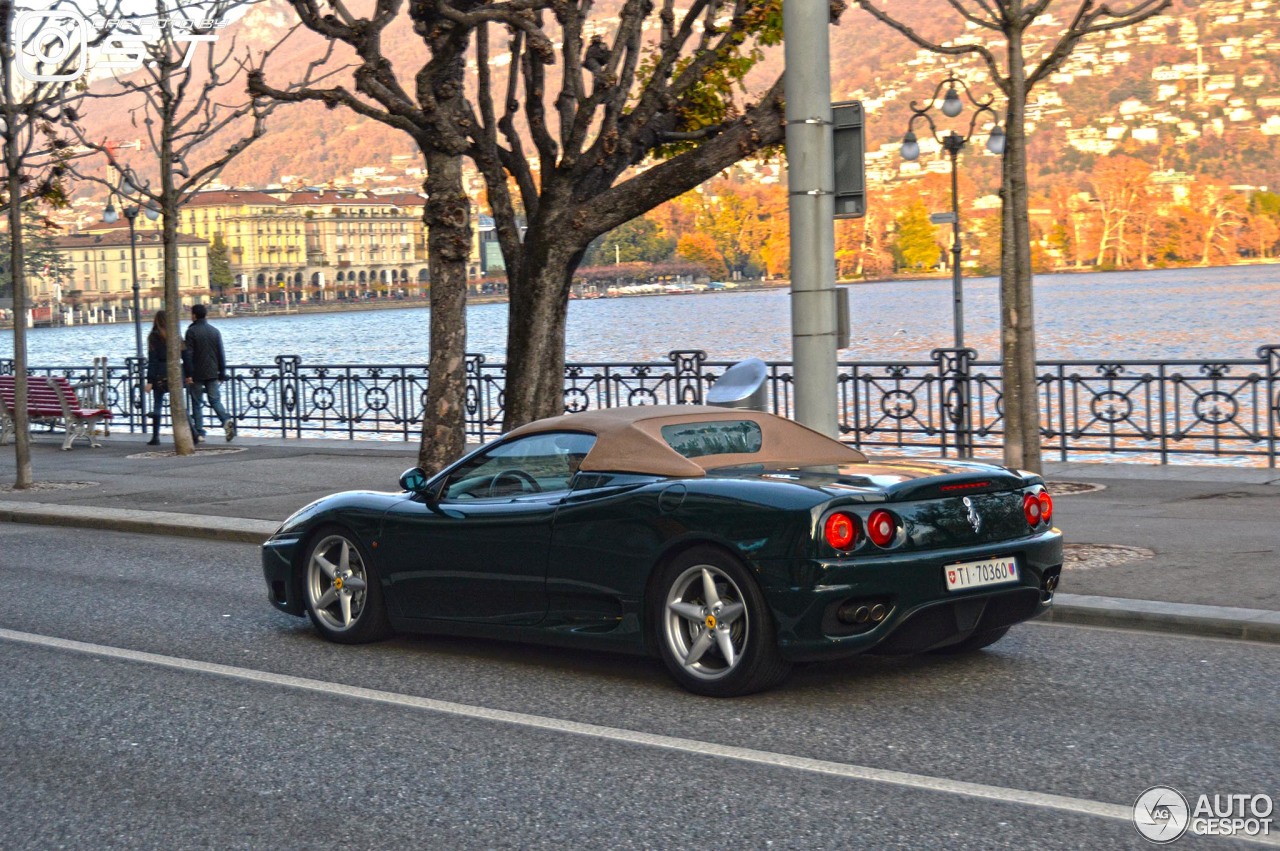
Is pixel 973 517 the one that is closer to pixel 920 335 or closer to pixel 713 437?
pixel 713 437

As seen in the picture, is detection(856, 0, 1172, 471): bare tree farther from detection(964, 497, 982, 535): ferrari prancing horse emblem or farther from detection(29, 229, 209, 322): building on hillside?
detection(29, 229, 209, 322): building on hillside

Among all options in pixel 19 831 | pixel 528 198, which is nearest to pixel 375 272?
pixel 528 198

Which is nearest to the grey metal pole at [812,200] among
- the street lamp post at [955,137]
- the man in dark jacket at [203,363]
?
the street lamp post at [955,137]

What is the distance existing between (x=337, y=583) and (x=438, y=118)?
6700 millimetres

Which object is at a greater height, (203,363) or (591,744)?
(203,363)

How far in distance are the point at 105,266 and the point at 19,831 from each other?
199483 millimetres

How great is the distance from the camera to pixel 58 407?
24.3 m

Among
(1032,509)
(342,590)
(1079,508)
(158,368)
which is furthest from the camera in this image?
(158,368)

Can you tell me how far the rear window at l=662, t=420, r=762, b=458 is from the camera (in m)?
7.72

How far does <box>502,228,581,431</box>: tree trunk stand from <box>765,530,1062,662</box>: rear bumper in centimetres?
898

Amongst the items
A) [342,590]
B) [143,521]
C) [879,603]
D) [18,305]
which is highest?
[18,305]

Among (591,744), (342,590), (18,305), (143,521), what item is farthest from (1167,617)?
(18,305)

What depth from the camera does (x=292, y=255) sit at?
191 metres

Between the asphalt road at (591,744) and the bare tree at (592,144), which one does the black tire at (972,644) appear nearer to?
the asphalt road at (591,744)
